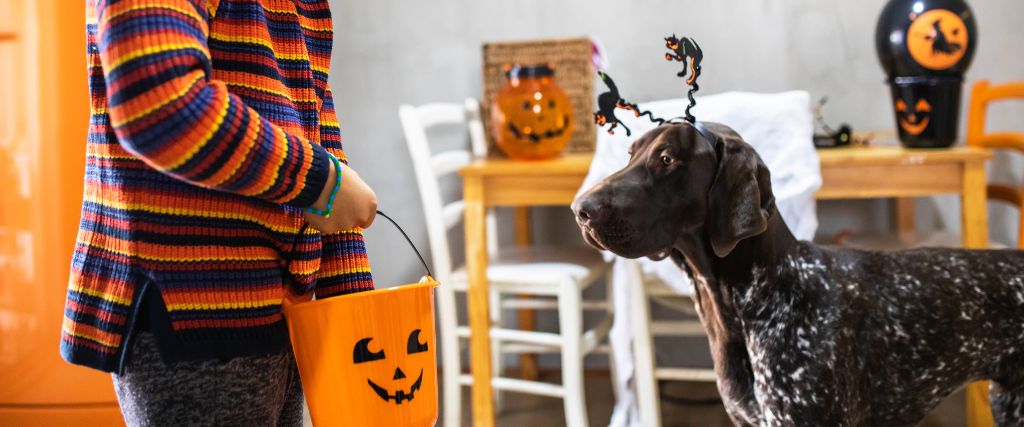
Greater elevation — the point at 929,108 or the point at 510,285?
the point at 929,108

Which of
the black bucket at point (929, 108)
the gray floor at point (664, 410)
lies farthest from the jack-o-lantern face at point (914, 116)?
the gray floor at point (664, 410)

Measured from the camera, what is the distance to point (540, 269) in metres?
2.52

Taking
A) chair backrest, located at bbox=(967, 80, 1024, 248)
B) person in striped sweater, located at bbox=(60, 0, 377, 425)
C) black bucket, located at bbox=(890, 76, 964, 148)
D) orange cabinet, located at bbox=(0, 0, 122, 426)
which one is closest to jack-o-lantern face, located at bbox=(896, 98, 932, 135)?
black bucket, located at bbox=(890, 76, 964, 148)

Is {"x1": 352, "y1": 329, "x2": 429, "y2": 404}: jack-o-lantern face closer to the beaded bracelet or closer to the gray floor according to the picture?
the beaded bracelet

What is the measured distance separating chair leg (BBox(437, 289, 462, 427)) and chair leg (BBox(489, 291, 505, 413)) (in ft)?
0.36

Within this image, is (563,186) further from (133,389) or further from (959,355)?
(133,389)

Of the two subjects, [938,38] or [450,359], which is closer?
[938,38]

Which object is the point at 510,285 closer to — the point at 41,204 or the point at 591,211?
the point at 41,204

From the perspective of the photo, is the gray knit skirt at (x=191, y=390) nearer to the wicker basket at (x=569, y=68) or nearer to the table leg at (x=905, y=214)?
the wicker basket at (x=569, y=68)

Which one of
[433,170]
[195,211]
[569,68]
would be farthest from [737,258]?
[569,68]

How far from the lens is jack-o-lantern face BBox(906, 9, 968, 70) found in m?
2.27

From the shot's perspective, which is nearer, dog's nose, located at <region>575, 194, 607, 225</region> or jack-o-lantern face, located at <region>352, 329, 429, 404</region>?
jack-o-lantern face, located at <region>352, 329, 429, 404</region>

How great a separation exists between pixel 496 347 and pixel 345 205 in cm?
196

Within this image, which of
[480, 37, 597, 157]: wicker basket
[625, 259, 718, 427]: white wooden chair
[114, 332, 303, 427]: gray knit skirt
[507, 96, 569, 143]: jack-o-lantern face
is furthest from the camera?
[480, 37, 597, 157]: wicker basket
